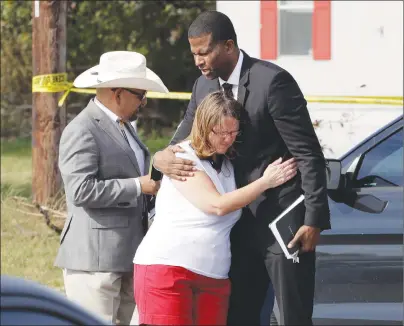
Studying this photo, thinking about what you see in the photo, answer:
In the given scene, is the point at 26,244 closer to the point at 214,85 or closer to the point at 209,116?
the point at 214,85

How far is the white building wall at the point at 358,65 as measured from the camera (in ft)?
45.8

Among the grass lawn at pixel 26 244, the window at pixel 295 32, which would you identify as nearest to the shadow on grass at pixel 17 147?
the window at pixel 295 32

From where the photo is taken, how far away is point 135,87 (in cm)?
510

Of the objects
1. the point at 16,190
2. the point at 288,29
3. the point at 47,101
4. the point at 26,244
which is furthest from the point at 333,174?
the point at 288,29

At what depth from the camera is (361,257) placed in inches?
235

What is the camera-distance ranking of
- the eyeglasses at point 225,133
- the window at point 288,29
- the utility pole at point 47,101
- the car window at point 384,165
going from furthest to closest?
the window at point 288,29, the utility pole at point 47,101, the car window at point 384,165, the eyeglasses at point 225,133

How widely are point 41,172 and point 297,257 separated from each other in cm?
566

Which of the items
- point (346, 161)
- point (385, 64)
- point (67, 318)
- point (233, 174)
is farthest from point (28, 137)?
point (67, 318)

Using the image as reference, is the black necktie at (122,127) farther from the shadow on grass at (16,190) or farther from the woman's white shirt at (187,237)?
the shadow on grass at (16,190)

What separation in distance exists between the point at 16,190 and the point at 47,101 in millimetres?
2289

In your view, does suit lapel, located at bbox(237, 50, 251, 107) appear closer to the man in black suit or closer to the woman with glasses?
the man in black suit

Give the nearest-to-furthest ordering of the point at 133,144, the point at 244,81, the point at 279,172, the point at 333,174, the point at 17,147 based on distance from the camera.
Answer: the point at 279,172, the point at 244,81, the point at 133,144, the point at 333,174, the point at 17,147

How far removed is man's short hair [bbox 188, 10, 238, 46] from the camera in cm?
471

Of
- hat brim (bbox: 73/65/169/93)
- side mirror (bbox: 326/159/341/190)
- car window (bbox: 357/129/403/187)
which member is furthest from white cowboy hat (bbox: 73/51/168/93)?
car window (bbox: 357/129/403/187)
